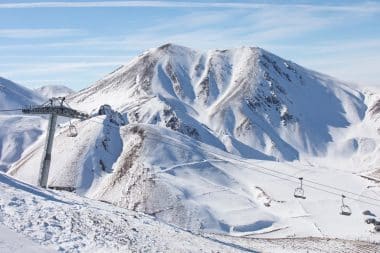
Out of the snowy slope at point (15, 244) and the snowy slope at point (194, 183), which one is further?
the snowy slope at point (194, 183)

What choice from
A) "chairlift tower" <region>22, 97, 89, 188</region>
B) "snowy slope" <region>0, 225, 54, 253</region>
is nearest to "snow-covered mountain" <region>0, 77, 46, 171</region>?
"chairlift tower" <region>22, 97, 89, 188</region>

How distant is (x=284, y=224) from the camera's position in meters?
80.2

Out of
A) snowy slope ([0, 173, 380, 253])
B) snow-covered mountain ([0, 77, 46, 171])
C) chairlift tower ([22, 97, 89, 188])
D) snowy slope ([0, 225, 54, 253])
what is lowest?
snowy slope ([0, 225, 54, 253])

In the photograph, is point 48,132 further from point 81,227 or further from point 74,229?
point 74,229

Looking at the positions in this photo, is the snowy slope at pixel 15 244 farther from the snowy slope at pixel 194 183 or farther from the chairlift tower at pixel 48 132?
the snowy slope at pixel 194 183

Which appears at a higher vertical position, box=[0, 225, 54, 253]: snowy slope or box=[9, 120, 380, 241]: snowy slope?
box=[9, 120, 380, 241]: snowy slope

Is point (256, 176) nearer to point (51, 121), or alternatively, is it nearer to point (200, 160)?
point (200, 160)

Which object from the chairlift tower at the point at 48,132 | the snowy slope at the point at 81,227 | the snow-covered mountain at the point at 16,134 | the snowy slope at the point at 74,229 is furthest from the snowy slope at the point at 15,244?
the snow-covered mountain at the point at 16,134

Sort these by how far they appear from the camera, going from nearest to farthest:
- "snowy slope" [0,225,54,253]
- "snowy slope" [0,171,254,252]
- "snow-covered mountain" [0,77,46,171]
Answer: "snowy slope" [0,225,54,253] < "snowy slope" [0,171,254,252] < "snow-covered mountain" [0,77,46,171]

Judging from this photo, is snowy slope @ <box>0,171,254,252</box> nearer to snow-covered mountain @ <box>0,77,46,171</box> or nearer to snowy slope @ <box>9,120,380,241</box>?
snowy slope @ <box>9,120,380,241</box>

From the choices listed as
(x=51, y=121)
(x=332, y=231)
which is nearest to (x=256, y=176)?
(x=332, y=231)

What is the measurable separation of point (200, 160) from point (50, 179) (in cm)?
2643

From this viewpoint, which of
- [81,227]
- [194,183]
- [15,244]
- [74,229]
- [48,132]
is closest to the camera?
[15,244]

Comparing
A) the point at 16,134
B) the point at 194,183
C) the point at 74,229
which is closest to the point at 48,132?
the point at 74,229
